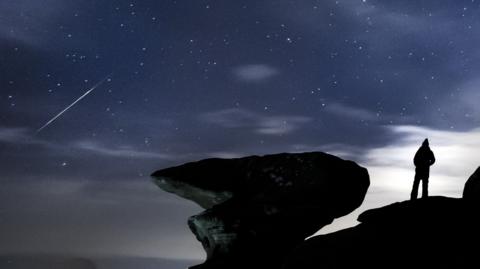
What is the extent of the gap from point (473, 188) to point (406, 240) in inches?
131

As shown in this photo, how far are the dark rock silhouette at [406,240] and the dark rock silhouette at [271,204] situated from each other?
269 inches

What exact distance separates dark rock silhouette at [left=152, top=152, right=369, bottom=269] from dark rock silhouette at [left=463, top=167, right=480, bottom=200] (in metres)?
7.80

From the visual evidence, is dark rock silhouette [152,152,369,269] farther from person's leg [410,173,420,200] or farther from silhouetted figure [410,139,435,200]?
silhouetted figure [410,139,435,200]

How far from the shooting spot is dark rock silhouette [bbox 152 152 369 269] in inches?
905

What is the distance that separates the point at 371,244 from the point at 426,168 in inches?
184

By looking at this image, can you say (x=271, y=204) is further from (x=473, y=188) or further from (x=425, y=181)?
(x=473, y=188)

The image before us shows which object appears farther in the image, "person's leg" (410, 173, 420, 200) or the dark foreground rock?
"person's leg" (410, 173, 420, 200)

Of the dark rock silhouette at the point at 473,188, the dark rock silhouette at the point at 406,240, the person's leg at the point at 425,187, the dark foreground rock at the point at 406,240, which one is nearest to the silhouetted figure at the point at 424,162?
the person's leg at the point at 425,187

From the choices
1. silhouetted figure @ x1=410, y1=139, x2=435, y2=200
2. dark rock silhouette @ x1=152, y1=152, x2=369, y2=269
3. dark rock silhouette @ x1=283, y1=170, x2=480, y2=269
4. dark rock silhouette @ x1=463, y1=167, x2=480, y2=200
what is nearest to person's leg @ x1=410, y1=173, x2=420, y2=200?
silhouetted figure @ x1=410, y1=139, x2=435, y2=200

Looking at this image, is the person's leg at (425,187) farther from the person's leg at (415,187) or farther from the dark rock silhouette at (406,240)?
the dark rock silhouette at (406,240)

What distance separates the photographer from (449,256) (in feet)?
42.0

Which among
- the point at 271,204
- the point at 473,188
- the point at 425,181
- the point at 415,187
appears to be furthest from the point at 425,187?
the point at 271,204

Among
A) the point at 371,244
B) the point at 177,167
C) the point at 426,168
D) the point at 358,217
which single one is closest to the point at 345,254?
the point at 371,244

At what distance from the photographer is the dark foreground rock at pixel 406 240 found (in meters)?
13.2
